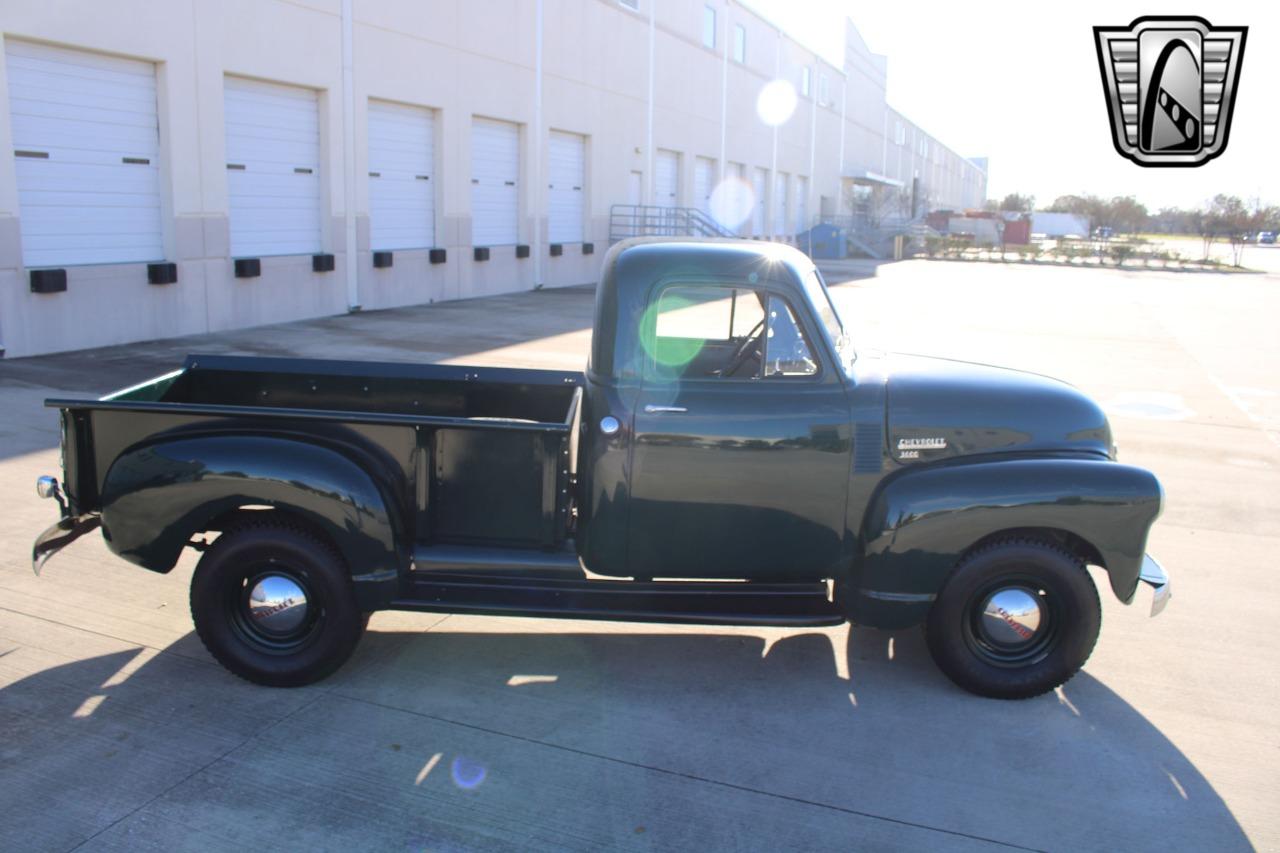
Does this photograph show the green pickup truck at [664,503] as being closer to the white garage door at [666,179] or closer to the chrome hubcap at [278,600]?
the chrome hubcap at [278,600]

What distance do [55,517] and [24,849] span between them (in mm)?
3853

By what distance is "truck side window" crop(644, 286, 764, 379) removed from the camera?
15.1ft

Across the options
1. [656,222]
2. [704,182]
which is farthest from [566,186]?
[704,182]

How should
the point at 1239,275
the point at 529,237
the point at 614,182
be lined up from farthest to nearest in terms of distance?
the point at 1239,275, the point at 614,182, the point at 529,237

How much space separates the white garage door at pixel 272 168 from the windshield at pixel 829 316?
43.7 feet

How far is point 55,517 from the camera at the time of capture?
6.61 m

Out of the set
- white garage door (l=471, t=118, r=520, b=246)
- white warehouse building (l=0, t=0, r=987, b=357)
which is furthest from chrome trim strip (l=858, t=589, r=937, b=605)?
white garage door (l=471, t=118, r=520, b=246)

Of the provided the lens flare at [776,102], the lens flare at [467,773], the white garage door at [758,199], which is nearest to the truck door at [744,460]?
the lens flare at [467,773]

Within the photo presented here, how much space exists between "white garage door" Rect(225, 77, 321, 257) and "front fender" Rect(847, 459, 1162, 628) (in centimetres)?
1403

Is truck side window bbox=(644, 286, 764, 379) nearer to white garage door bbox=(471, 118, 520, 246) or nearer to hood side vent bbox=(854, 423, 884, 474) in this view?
hood side vent bbox=(854, 423, 884, 474)

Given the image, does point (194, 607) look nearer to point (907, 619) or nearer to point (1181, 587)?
point (907, 619)

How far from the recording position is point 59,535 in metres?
4.58

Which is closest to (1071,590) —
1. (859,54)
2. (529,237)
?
(529,237)

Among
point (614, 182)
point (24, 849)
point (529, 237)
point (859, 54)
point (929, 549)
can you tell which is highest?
point (859, 54)
